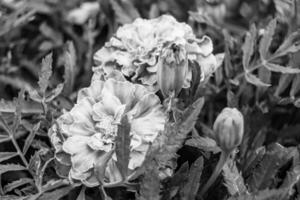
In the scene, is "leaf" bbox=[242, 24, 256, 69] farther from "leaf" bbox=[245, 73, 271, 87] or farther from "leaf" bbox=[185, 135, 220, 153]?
"leaf" bbox=[185, 135, 220, 153]

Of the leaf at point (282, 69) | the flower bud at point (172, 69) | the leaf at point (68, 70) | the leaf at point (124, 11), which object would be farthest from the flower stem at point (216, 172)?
the leaf at point (124, 11)

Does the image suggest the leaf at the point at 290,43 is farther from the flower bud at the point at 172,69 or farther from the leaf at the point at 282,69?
the flower bud at the point at 172,69

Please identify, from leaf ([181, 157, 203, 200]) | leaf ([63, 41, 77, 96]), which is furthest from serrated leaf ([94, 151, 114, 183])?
leaf ([63, 41, 77, 96])

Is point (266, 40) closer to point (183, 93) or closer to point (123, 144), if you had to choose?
point (183, 93)

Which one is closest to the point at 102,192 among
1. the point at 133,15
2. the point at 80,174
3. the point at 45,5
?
the point at 80,174

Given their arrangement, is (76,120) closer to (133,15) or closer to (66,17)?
(133,15)

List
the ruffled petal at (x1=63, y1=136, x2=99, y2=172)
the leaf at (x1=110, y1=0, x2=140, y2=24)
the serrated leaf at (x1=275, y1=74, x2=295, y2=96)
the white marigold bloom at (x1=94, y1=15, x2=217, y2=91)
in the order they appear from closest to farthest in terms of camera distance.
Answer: the ruffled petal at (x1=63, y1=136, x2=99, y2=172) → the white marigold bloom at (x1=94, y1=15, x2=217, y2=91) → the serrated leaf at (x1=275, y1=74, x2=295, y2=96) → the leaf at (x1=110, y1=0, x2=140, y2=24)

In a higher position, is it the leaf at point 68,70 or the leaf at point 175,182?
the leaf at point 68,70
